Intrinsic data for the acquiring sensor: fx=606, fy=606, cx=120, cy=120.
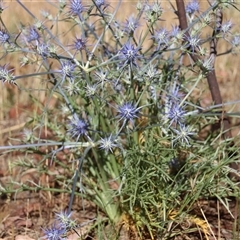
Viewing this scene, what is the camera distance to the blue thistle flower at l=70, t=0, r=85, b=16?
187 centimetres

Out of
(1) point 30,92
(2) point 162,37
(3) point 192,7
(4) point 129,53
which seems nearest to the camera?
(4) point 129,53

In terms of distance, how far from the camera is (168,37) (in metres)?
2.03

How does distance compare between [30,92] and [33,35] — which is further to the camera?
[30,92]

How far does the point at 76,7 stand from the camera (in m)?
1.87

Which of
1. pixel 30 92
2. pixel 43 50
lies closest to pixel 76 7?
pixel 43 50

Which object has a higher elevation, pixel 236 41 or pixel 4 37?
pixel 4 37

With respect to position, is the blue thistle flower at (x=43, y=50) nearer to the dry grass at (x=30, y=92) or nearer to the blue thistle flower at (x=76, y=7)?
the blue thistle flower at (x=76, y=7)

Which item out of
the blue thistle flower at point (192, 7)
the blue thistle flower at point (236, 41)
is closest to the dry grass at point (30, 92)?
the blue thistle flower at point (192, 7)

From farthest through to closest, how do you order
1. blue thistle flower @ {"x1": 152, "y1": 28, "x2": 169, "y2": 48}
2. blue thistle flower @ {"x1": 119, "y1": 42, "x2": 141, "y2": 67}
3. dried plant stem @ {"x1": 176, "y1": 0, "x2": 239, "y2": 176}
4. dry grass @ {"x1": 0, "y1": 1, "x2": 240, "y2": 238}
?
dry grass @ {"x1": 0, "y1": 1, "x2": 240, "y2": 238} → dried plant stem @ {"x1": 176, "y1": 0, "x2": 239, "y2": 176} → blue thistle flower @ {"x1": 152, "y1": 28, "x2": 169, "y2": 48} → blue thistle flower @ {"x1": 119, "y1": 42, "x2": 141, "y2": 67}

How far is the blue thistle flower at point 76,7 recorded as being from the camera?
187cm

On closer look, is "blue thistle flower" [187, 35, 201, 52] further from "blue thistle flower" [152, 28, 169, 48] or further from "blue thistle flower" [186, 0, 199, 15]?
"blue thistle flower" [186, 0, 199, 15]

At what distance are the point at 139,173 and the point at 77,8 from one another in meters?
0.57

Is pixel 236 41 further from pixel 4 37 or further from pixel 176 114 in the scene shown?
pixel 4 37

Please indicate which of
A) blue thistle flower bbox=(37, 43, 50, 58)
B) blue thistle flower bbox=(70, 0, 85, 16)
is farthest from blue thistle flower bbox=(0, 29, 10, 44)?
blue thistle flower bbox=(70, 0, 85, 16)
